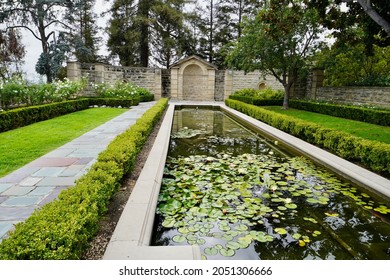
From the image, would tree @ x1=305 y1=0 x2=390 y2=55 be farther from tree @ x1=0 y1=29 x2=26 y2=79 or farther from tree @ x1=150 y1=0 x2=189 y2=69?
tree @ x1=0 y1=29 x2=26 y2=79

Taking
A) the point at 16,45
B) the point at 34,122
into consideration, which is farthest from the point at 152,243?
the point at 16,45

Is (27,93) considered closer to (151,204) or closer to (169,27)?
(151,204)

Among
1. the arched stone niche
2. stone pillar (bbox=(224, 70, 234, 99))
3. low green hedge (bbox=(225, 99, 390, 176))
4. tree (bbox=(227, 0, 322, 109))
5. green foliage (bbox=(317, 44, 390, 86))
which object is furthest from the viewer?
stone pillar (bbox=(224, 70, 234, 99))

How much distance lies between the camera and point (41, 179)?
4062 millimetres

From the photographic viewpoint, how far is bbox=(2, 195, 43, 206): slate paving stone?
321 centimetres

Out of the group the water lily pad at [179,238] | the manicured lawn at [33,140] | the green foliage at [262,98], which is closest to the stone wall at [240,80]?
the green foliage at [262,98]

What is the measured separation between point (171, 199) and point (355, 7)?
7371mm

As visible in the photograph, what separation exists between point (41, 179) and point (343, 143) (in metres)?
5.54

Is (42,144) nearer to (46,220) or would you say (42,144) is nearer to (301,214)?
(46,220)

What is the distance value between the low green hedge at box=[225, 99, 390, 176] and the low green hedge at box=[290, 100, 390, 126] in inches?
163

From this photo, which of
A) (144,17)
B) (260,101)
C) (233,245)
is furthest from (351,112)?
(144,17)

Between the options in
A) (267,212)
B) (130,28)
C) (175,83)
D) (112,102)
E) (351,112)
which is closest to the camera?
(267,212)

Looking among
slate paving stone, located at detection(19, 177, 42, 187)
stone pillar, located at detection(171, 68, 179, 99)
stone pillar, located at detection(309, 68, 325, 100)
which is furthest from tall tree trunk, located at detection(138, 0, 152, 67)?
slate paving stone, located at detection(19, 177, 42, 187)

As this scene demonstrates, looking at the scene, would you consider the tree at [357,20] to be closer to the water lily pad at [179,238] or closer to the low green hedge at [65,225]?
the water lily pad at [179,238]
